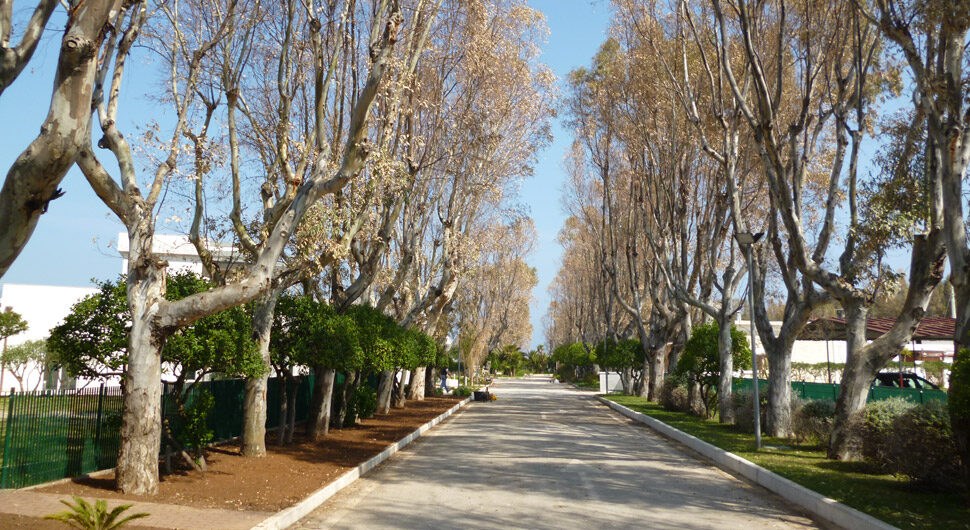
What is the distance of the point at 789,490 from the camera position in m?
10.9

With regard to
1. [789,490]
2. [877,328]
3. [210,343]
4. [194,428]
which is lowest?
[789,490]

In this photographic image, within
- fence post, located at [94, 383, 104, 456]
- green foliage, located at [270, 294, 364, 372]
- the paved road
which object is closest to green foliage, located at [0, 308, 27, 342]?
green foliage, located at [270, 294, 364, 372]

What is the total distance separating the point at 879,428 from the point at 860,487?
1.59m

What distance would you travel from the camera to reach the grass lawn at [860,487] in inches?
344

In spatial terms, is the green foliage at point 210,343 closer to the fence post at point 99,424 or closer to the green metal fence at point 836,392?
the fence post at point 99,424

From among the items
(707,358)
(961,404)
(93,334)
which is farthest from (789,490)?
(707,358)

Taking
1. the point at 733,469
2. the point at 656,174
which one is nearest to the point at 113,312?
the point at 733,469

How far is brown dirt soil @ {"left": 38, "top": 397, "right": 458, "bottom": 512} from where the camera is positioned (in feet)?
32.4

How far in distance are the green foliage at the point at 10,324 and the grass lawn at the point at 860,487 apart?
31081 millimetres

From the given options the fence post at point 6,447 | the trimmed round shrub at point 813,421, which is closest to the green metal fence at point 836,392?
the trimmed round shrub at point 813,421

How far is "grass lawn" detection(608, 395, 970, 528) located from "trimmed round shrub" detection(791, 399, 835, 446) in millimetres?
344

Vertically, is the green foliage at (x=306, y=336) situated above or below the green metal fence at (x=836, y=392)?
above

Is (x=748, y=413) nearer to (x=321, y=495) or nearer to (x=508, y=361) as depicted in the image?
(x=321, y=495)

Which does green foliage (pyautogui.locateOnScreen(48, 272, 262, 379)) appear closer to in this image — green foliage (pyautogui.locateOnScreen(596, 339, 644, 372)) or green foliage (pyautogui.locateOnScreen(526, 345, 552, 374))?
green foliage (pyautogui.locateOnScreen(596, 339, 644, 372))
